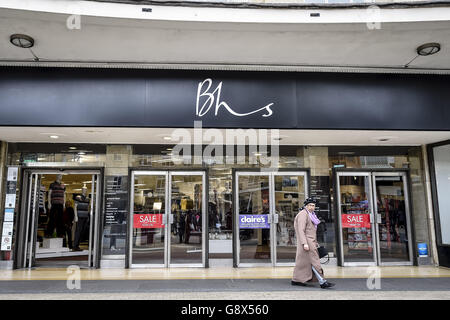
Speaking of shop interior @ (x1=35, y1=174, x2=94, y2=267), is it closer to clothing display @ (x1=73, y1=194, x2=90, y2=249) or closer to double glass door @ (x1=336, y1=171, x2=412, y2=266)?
clothing display @ (x1=73, y1=194, x2=90, y2=249)

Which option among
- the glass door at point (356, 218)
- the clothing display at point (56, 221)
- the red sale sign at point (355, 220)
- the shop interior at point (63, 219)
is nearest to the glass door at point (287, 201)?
the glass door at point (356, 218)

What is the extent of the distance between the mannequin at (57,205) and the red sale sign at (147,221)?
2317 millimetres

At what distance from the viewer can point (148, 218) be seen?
8.13 meters

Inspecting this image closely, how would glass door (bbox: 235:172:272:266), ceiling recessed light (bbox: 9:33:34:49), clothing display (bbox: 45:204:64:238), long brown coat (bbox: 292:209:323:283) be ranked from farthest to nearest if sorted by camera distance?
clothing display (bbox: 45:204:64:238), glass door (bbox: 235:172:272:266), long brown coat (bbox: 292:209:323:283), ceiling recessed light (bbox: 9:33:34:49)

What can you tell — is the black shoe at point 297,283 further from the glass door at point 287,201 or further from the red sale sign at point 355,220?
the red sale sign at point 355,220

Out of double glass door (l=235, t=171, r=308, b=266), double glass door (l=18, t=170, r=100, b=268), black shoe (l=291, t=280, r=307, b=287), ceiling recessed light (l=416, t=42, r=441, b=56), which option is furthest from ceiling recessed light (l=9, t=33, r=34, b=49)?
ceiling recessed light (l=416, t=42, r=441, b=56)

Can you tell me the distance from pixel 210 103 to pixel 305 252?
324cm

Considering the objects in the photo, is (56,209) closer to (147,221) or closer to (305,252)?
(147,221)

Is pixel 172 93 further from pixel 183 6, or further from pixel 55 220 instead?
pixel 55 220

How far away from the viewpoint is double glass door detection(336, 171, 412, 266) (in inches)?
330

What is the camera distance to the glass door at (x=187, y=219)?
8.08 meters

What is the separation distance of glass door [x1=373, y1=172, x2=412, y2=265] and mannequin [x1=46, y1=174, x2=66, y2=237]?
7.87m

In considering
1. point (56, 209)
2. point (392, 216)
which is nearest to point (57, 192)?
point (56, 209)

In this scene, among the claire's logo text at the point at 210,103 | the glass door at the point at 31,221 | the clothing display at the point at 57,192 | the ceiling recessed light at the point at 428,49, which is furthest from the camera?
the clothing display at the point at 57,192
